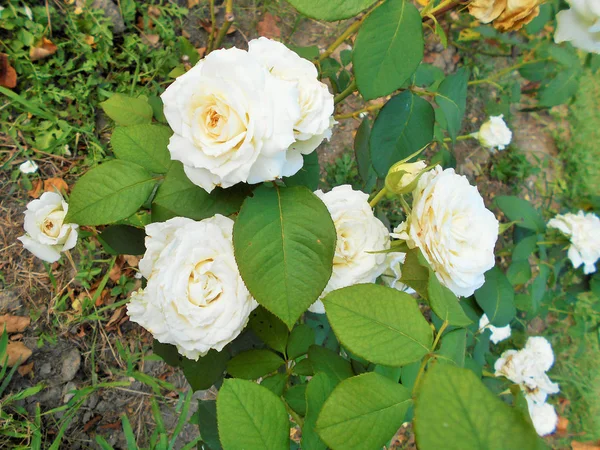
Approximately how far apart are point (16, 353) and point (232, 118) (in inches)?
53.0

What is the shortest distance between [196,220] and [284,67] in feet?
0.95

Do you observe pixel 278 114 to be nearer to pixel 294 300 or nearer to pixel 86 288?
pixel 294 300

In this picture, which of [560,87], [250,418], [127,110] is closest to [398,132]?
[250,418]

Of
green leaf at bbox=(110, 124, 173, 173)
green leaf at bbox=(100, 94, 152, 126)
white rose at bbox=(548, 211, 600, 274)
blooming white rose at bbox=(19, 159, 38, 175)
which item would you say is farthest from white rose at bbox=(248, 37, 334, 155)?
blooming white rose at bbox=(19, 159, 38, 175)

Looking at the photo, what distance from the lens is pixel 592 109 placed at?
3014 millimetres

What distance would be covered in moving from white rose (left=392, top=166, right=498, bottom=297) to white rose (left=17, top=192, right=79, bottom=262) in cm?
72

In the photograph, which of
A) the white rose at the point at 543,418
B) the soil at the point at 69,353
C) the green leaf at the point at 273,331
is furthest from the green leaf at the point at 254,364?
the white rose at the point at 543,418

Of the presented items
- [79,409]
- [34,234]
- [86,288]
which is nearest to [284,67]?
[34,234]

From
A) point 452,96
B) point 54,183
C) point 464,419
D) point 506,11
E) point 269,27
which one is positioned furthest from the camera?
point 269,27

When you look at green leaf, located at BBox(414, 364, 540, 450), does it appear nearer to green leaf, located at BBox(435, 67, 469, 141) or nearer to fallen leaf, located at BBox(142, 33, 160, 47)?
green leaf, located at BBox(435, 67, 469, 141)

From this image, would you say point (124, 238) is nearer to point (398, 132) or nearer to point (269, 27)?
point (398, 132)

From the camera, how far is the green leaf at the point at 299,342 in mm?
872

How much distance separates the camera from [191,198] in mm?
736

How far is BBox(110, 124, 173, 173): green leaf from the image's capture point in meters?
0.80
